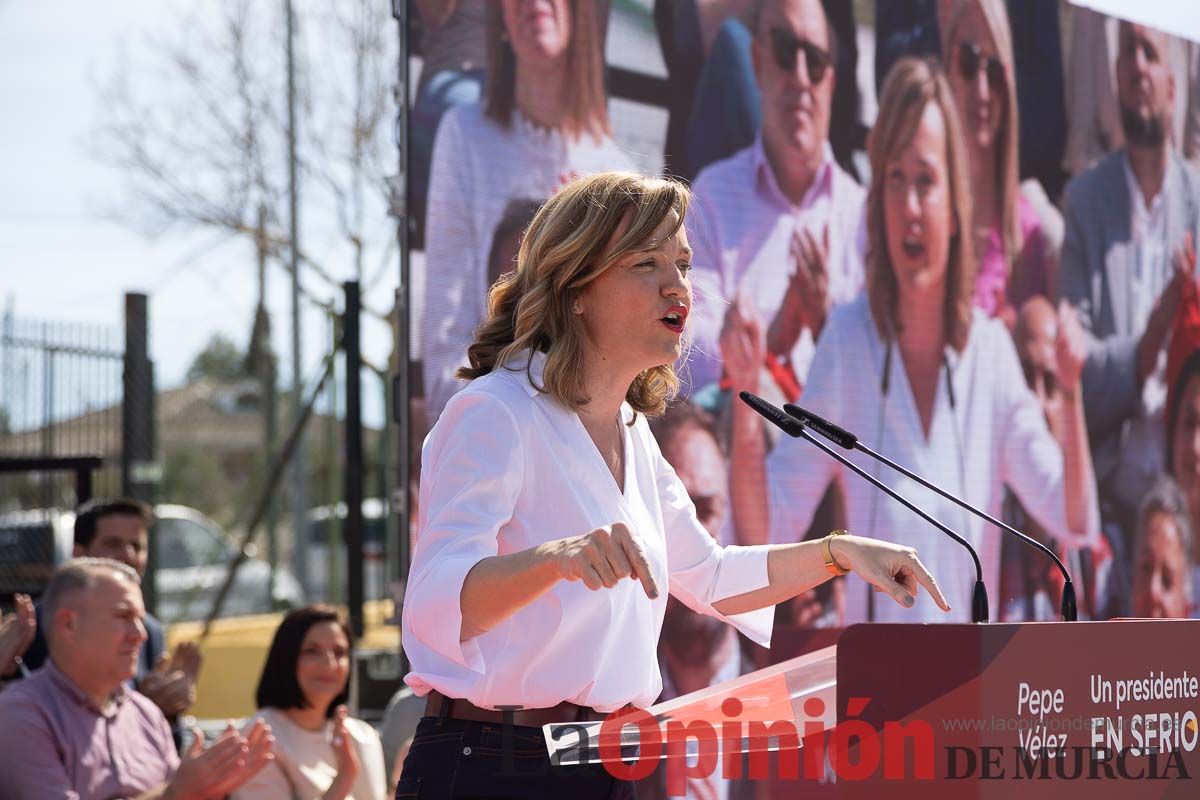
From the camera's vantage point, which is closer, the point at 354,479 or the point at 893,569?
the point at 893,569

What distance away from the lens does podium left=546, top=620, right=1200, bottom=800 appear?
1.88m

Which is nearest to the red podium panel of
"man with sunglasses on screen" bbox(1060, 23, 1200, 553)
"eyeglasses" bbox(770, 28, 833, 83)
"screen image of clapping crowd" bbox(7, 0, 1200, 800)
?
"screen image of clapping crowd" bbox(7, 0, 1200, 800)

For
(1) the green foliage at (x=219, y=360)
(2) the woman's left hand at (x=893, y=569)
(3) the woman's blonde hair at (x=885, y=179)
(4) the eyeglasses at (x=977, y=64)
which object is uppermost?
(1) the green foliage at (x=219, y=360)

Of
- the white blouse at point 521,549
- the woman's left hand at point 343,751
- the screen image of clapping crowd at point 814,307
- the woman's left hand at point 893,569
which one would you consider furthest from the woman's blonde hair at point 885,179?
the white blouse at point 521,549

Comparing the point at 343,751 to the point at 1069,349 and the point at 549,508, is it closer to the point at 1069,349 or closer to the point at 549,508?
the point at 549,508

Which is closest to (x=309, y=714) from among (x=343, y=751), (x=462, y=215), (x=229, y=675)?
(x=343, y=751)

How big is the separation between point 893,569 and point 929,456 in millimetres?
4271

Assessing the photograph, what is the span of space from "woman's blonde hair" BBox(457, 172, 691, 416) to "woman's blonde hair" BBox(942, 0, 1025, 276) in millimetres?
4787

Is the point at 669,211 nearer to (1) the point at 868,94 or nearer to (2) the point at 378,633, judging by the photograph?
(1) the point at 868,94

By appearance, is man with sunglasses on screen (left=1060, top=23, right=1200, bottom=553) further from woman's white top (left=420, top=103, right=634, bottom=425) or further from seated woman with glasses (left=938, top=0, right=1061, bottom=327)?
woman's white top (left=420, top=103, right=634, bottom=425)

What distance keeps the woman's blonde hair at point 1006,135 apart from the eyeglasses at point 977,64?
3 centimetres

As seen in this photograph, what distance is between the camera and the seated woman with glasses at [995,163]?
6684 mm

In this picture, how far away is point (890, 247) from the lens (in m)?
6.33

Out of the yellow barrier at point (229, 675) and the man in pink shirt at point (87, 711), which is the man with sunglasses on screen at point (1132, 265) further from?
the man in pink shirt at point (87, 711)
